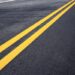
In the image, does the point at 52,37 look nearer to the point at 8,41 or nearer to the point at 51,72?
the point at 8,41

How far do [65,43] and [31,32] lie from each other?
1.16 metres

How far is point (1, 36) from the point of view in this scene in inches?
203

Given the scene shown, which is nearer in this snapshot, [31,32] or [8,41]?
[8,41]

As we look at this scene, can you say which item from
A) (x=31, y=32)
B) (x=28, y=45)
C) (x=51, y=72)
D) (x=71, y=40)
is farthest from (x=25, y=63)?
(x=31, y=32)

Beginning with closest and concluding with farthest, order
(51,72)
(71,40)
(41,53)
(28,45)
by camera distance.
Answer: (51,72) < (41,53) < (28,45) < (71,40)

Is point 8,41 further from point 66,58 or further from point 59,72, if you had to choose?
point 59,72

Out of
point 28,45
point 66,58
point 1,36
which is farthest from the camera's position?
point 1,36

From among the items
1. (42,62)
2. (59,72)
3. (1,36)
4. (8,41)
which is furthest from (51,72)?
(1,36)

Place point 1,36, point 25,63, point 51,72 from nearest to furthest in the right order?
point 51,72 < point 25,63 < point 1,36

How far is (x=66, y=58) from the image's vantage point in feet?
12.2

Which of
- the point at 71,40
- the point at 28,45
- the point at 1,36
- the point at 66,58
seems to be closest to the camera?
the point at 66,58

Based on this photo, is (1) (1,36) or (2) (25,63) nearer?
(2) (25,63)

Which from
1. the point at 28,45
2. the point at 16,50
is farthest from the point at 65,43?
the point at 16,50

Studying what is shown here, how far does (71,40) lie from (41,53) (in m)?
1.07
